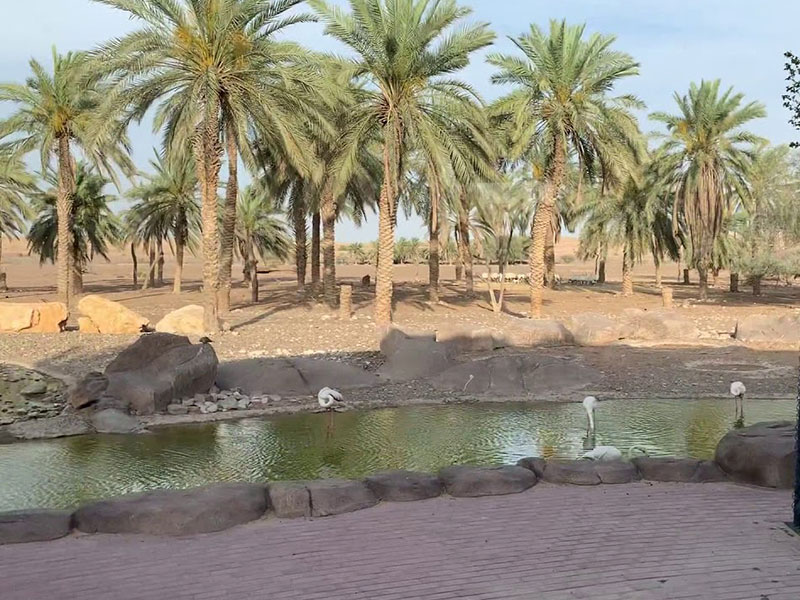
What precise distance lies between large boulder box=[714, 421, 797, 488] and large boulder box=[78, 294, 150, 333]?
621 inches

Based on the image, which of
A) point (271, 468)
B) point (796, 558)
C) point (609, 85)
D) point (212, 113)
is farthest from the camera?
point (609, 85)

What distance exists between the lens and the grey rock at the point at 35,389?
13188 millimetres

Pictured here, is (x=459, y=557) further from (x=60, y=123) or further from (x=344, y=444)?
(x=60, y=123)

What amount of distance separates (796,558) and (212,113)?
16.6 metres

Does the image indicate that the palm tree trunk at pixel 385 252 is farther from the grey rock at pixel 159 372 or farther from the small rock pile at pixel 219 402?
the grey rock at pixel 159 372

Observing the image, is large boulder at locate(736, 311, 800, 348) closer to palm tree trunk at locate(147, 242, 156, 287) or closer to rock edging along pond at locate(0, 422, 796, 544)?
rock edging along pond at locate(0, 422, 796, 544)

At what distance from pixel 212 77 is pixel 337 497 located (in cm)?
1453

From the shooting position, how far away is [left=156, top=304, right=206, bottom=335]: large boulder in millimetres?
19297

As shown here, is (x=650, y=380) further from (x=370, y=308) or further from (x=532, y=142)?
(x=370, y=308)

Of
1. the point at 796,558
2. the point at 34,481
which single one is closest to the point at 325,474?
the point at 34,481

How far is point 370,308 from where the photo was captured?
27.7 meters

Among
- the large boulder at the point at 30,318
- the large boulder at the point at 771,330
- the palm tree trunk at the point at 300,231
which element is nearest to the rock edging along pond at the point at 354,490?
the large boulder at the point at 771,330

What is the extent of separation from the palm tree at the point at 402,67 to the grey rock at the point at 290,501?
14.6 metres

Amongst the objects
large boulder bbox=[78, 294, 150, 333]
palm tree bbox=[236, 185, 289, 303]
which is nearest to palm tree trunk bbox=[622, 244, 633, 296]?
palm tree bbox=[236, 185, 289, 303]
